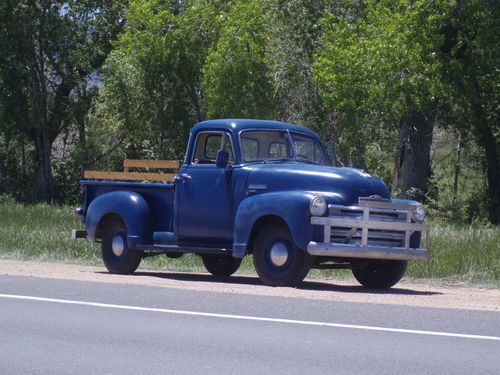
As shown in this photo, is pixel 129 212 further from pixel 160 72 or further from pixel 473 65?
pixel 160 72

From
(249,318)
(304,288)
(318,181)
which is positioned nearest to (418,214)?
(318,181)

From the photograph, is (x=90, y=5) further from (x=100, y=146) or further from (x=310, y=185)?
(x=310, y=185)

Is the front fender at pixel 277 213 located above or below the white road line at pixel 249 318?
above

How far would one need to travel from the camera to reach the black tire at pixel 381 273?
14.0m

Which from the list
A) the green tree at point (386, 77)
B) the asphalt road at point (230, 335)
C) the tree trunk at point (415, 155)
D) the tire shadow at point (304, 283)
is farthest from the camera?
the tree trunk at point (415, 155)

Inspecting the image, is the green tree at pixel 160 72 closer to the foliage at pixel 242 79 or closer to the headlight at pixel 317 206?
the foliage at pixel 242 79

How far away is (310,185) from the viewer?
520 inches

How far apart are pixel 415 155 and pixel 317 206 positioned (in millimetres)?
17759

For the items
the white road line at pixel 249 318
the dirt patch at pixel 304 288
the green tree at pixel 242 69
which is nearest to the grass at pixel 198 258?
the dirt patch at pixel 304 288

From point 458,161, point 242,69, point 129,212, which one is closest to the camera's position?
point 129,212

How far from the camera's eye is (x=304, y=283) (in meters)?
14.7

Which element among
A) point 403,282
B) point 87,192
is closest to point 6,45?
point 87,192

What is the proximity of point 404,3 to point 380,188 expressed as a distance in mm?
14638

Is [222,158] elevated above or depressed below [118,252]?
above
